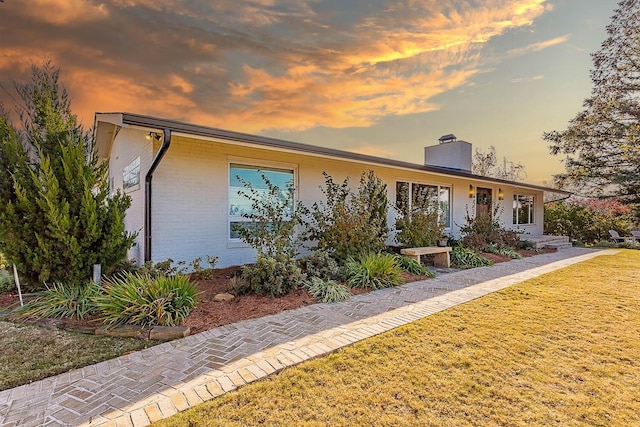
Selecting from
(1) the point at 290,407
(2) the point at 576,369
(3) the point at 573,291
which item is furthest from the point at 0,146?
(3) the point at 573,291

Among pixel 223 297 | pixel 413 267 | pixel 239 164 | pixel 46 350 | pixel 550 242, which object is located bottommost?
pixel 46 350

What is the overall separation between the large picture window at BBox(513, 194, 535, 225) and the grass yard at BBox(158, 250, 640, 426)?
13.3 metres

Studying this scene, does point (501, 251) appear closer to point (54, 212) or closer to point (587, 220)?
point (587, 220)

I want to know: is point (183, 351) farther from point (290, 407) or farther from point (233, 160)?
point (233, 160)

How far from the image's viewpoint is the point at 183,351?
3.16 m

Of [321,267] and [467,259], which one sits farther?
[467,259]

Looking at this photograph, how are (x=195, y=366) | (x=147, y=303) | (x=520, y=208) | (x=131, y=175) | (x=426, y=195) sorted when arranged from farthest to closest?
(x=520, y=208) < (x=426, y=195) < (x=131, y=175) < (x=147, y=303) < (x=195, y=366)

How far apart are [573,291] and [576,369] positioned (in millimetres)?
3600

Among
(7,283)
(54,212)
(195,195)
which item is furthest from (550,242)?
(7,283)

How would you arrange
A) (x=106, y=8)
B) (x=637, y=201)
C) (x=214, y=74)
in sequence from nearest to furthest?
(x=106, y=8), (x=214, y=74), (x=637, y=201)

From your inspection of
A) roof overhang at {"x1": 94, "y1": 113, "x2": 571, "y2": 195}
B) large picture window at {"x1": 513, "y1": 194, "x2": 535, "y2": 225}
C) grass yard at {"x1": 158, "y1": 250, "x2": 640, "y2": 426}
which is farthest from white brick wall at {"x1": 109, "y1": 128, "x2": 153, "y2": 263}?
large picture window at {"x1": 513, "y1": 194, "x2": 535, "y2": 225}

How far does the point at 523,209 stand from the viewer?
16.6m

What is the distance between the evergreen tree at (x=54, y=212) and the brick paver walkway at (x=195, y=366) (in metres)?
2.43

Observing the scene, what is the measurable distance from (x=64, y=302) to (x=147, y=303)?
1477mm
